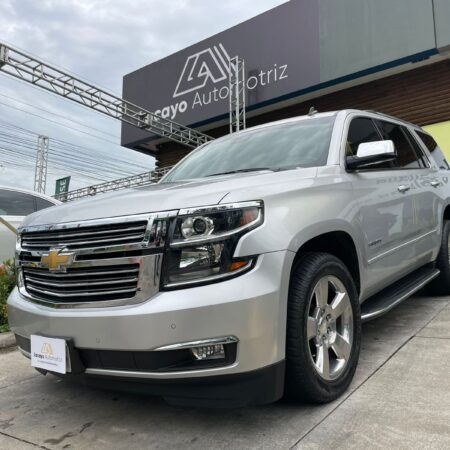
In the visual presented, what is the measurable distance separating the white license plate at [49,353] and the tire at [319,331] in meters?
1.09

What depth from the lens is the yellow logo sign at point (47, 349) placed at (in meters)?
2.17

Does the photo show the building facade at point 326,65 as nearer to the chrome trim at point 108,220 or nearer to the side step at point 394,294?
the side step at point 394,294

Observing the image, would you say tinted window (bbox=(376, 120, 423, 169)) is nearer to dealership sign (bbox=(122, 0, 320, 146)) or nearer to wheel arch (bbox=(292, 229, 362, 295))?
wheel arch (bbox=(292, 229, 362, 295))

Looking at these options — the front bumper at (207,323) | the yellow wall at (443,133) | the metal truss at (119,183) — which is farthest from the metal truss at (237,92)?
the front bumper at (207,323)

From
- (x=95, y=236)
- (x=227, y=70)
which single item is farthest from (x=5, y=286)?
(x=227, y=70)

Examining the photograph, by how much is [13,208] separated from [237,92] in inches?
338

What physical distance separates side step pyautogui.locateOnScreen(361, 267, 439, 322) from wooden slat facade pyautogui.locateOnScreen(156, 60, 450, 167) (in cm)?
844

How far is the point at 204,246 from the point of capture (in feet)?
6.45

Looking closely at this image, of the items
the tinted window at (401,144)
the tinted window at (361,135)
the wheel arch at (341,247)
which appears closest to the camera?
the wheel arch at (341,247)

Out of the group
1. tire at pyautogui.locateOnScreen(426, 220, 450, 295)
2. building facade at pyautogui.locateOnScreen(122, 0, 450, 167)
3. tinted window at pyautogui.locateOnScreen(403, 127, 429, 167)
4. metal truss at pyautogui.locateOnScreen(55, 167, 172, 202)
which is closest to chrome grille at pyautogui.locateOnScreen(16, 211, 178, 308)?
tinted window at pyautogui.locateOnScreen(403, 127, 429, 167)

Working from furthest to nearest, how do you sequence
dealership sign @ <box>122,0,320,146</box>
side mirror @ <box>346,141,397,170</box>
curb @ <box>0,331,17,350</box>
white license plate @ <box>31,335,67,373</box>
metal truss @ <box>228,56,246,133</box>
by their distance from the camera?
metal truss @ <box>228,56,246,133</box> → dealership sign @ <box>122,0,320,146</box> → curb @ <box>0,331,17,350</box> → side mirror @ <box>346,141,397,170</box> → white license plate @ <box>31,335,67,373</box>

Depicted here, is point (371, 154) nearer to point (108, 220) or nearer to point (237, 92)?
point (108, 220)

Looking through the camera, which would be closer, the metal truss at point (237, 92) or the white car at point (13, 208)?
the white car at point (13, 208)

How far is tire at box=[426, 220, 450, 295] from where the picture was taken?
4.49 metres
